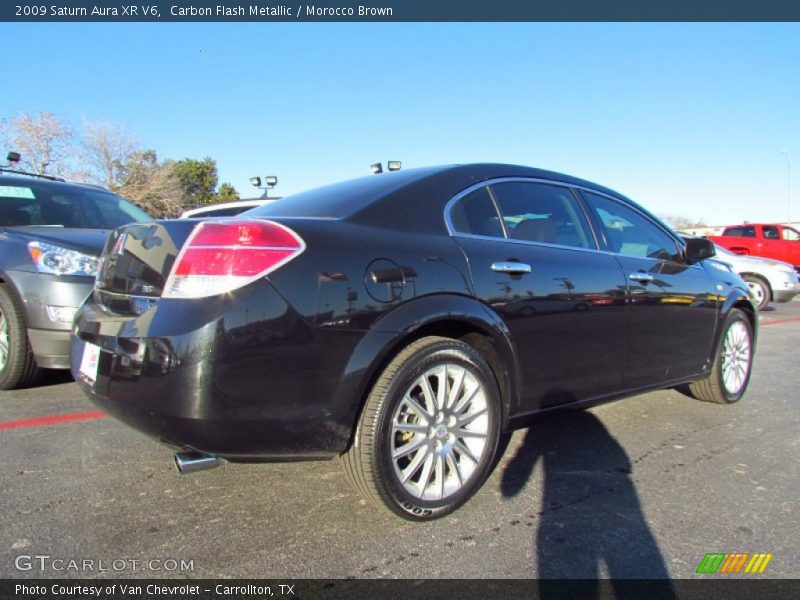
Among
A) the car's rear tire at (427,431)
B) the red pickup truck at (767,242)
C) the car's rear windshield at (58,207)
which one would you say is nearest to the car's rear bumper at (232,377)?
the car's rear tire at (427,431)

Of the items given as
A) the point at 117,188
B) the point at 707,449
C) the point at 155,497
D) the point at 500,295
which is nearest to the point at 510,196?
the point at 500,295

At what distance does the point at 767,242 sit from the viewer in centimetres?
1689

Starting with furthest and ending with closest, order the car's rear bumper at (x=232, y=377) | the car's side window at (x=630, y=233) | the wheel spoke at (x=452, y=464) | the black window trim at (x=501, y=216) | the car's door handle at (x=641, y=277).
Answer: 1. the car's side window at (x=630, y=233)
2. the car's door handle at (x=641, y=277)
3. the black window trim at (x=501, y=216)
4. the wheel spoke at (x=452, y=464)
5. the car's rear bumper at (x=232, y=377)

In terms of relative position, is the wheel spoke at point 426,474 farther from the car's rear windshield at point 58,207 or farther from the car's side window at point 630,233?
the car's rear windshield at point 58,207

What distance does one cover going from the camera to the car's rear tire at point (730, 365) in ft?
13.8

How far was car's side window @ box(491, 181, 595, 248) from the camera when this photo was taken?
296 centimetres

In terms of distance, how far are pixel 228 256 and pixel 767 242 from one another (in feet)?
61.8

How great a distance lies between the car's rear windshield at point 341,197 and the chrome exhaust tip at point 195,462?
1.08 meters

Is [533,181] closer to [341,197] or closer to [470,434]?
[341,197]

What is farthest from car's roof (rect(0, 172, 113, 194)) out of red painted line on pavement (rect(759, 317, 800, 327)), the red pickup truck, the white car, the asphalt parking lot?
the red pickup truck

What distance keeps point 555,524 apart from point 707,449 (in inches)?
59.1

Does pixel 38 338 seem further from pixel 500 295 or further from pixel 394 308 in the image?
pixel 500 295

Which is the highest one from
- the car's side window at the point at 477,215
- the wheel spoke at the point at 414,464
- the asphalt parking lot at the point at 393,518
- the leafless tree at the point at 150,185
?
the leafless tree at the point at 150,185

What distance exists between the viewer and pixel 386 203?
254cm
